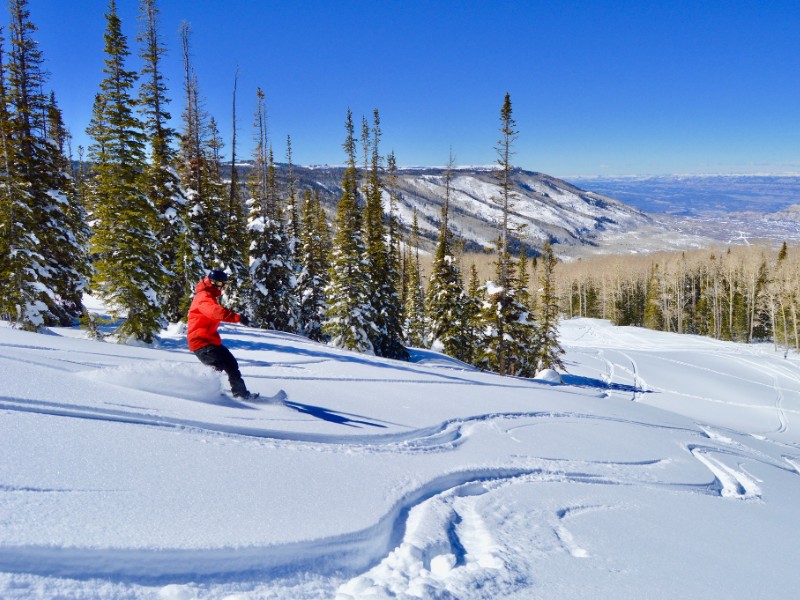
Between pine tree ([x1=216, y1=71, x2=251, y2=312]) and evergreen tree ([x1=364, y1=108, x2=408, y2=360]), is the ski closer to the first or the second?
evergreen tree ([x1=364, y1=108, x2=408, y2=360])

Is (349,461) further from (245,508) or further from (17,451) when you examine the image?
(17,451)

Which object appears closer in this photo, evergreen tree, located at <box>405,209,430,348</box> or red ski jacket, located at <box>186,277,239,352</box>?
red ski jacket, located at <box>186,277,239,352</box>

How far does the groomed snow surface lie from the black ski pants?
0.19 m

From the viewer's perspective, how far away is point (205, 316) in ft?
22.4

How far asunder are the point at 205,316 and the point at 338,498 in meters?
3.96

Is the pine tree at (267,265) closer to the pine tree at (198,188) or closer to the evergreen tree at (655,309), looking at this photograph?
the pine tree at (198,188)

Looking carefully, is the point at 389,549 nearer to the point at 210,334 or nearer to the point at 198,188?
the point at 210,334

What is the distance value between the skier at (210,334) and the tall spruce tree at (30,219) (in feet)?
33.1

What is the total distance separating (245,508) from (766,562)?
4996mm

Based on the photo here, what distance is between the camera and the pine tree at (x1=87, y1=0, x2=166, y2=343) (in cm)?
1519

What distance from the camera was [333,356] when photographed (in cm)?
1429

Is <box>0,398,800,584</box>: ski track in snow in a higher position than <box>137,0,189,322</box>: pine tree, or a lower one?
lower

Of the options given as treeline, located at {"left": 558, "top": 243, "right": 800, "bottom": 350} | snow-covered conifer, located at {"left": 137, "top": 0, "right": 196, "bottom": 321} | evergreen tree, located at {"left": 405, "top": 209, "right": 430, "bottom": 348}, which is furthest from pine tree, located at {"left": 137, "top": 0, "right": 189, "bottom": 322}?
treeline, located at {"left": 558, "top": 243, "right": 800, "bottom": 350}

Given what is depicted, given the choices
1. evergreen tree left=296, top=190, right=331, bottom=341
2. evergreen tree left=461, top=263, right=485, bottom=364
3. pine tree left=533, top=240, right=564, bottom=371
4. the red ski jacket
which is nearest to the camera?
the red ski jacket
